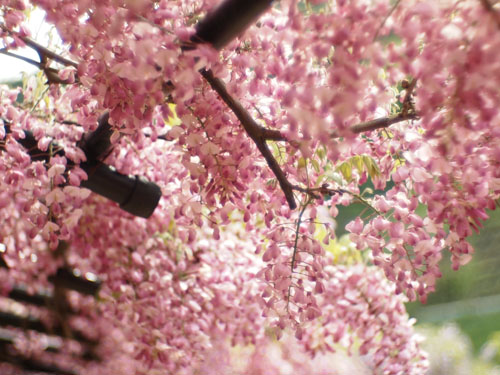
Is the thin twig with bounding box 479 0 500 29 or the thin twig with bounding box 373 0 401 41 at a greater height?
the thin twig with bounding box 373 0 401 41

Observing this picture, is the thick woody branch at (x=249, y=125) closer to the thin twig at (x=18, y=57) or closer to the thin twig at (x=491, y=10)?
the thin twig at (x=491, y=10)

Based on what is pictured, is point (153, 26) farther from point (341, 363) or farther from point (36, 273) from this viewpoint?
point (341, 363)

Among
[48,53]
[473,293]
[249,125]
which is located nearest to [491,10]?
[249,125]

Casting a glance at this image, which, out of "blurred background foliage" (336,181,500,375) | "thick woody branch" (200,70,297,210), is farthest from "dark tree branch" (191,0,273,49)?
"blurred background foliage" (336,181,500,375)

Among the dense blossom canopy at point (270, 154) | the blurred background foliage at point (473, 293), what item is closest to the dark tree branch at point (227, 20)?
the dense blossom canopy at point (270, 154)

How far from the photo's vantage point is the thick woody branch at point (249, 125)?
0.88 meters

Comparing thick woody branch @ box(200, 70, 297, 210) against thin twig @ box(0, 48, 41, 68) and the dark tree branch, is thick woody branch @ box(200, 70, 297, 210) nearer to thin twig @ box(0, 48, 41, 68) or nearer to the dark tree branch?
the dark tree branch

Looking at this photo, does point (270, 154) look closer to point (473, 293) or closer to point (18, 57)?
point (18, 57)

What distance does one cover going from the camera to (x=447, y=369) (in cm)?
343

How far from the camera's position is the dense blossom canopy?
58cm

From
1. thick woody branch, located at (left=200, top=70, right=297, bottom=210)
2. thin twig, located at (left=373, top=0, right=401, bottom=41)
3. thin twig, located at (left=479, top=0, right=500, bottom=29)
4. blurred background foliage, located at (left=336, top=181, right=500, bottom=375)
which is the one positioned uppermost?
blurred background foliage, located at (left=336, top=181, right=500, bottom=375)

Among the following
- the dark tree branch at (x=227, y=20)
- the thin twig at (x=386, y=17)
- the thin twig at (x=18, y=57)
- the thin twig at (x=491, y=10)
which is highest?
the thin twig at (x=18, y=57)

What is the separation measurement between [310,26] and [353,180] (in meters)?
0.68

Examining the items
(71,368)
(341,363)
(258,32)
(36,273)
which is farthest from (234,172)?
(71,368)
